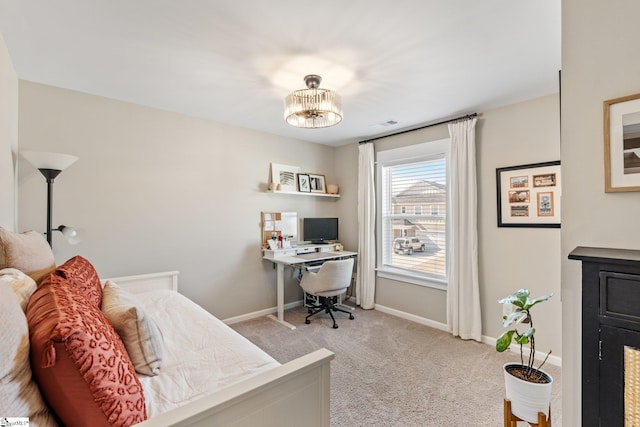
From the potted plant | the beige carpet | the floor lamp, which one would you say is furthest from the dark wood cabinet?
the floor lamp

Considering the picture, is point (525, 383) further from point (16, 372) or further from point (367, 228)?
point (367, 228)

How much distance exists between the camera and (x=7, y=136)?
199 centimetres

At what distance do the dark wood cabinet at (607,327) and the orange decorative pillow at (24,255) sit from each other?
262cm

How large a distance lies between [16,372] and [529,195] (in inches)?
136

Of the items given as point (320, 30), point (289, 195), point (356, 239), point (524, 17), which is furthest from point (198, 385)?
point (356, 239)

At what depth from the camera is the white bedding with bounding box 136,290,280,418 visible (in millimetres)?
1225

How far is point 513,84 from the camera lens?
2426mm

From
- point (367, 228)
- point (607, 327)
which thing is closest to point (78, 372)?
point (607, 327)

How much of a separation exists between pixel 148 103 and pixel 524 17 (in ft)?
10.3

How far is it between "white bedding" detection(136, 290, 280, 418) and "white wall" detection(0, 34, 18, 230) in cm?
123

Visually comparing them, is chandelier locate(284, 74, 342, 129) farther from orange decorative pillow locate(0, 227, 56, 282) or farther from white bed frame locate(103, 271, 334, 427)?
orange decorative pillow locate(0, 227, 56, 282)

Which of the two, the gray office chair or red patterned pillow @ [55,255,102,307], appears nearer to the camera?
red patterned pillow @ [55,255,102,307]

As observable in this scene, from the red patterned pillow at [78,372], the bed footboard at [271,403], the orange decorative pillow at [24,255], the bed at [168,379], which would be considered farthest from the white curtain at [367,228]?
the red patterned pillow at [78,372]

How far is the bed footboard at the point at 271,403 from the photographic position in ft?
2.76
